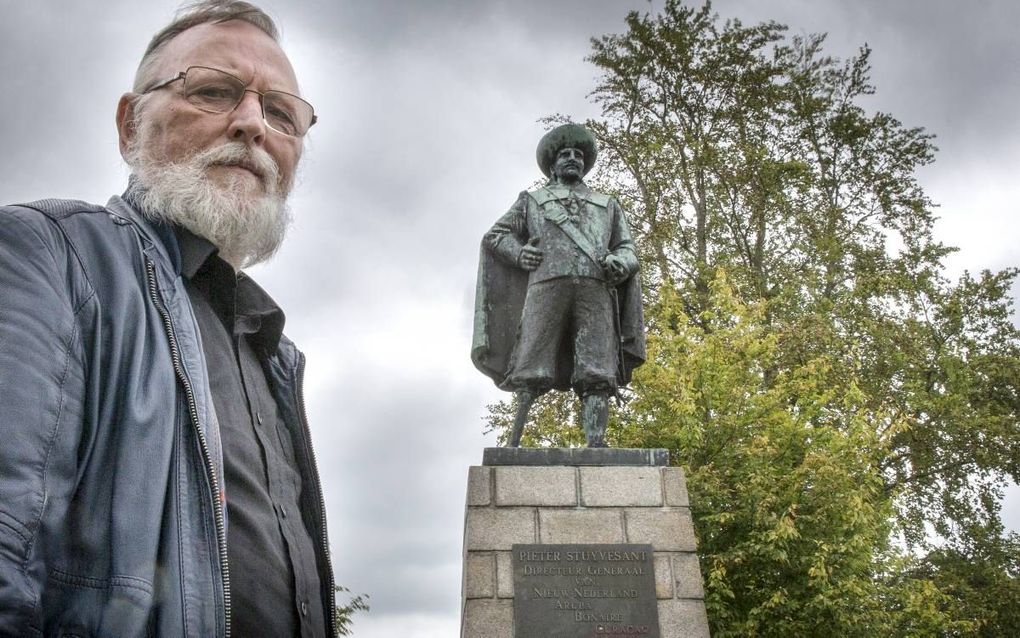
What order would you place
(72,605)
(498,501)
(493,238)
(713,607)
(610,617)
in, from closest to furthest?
(72,605) → (610,617) → (498,501) → (493,238) → (713,607)

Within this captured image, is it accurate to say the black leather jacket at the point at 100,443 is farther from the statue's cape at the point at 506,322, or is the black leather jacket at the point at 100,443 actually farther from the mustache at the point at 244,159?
the statue's cape at the point at 506,322

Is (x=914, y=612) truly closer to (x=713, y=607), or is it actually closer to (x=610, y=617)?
(x=713, y=607)

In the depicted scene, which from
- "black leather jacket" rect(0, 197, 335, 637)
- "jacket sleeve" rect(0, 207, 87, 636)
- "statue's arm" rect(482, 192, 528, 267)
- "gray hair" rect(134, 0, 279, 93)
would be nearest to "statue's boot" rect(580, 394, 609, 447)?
"statue's arm" rect(482, 192, 528, 267)

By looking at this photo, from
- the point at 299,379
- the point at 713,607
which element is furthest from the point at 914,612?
the point at 299,379

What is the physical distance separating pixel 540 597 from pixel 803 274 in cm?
1280

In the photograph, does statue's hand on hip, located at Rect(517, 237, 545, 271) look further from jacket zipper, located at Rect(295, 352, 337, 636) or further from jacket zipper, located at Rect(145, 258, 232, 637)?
jacket zipper, located at Rect(145, 258, 232, 637)

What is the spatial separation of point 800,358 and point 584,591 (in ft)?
33.6

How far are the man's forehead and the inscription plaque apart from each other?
135 inches

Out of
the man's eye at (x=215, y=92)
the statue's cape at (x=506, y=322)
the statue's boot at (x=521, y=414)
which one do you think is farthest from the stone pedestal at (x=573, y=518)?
the man's eye at (x=215, y=92)

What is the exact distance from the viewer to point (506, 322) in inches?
248

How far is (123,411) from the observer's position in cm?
136

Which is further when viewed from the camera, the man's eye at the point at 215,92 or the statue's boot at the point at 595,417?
the statue's boot at the point at 595,417

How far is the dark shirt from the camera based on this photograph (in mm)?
1704

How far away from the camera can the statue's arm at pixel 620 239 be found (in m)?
6.06
